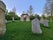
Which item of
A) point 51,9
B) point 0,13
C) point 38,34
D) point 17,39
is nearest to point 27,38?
point 17,39

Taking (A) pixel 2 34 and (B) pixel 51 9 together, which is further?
(B) pixel 51 9

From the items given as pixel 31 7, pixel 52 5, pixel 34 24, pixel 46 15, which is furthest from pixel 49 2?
pixel 34 24

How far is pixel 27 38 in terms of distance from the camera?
10.6 meters

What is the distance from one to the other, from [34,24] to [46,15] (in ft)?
131

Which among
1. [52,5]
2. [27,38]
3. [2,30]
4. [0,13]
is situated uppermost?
[52,5]

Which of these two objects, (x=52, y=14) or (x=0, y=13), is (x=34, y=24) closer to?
(x=0, y=13)

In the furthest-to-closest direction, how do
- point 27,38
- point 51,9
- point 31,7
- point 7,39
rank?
point 31,7, point 51,9, point 27,38, point 7,39

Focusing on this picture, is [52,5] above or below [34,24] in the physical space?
above

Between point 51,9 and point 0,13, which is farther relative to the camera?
point 51,9

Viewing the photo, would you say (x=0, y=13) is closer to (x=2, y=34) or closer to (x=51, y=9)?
(x=2, y=34)

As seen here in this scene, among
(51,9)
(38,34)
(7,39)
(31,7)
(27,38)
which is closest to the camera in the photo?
(7,39)

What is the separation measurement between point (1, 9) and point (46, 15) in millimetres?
42607

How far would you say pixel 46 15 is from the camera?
51594mm

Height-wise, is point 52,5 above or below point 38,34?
above
